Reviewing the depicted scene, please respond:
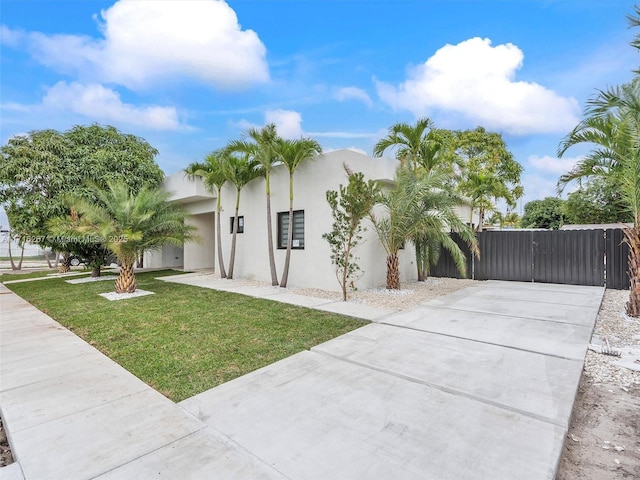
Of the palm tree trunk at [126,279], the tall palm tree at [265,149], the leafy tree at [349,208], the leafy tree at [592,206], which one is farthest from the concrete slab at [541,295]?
the leafy tree at [592,206]

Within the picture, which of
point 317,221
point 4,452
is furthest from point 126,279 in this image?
point 4,452

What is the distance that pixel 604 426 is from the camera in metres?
2.86

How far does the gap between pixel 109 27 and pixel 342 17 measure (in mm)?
6612

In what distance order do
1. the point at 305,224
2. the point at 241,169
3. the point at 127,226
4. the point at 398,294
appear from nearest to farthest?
the point at 398,294, the point at 127,226, the point at 305,224, the point at 241,169

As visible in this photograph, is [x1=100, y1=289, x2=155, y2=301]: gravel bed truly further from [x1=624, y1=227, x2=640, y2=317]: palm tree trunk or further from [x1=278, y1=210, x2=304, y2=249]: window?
[x1=624, y1=227, x2=640, y2=317]: palm tree trunk

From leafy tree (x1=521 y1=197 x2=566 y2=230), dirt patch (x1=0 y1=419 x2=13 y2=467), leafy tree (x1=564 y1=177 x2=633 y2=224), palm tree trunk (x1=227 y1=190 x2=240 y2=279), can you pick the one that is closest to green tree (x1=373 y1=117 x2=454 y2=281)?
palm tree trunk (x1=227 y1=190 x2=240 y2=279)

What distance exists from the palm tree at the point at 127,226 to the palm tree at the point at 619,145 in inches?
405

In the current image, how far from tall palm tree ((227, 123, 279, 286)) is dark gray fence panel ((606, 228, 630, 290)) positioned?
33.2 ft

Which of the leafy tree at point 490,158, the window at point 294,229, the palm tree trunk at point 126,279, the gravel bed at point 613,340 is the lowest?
the gravel bed at point 613,340

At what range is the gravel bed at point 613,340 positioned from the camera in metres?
3.76

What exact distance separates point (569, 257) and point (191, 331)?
11248 mm

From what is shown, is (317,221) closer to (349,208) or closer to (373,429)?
(349,208)

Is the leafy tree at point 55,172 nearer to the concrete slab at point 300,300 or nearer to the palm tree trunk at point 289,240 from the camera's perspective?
the palm tree trunk at point 289,240

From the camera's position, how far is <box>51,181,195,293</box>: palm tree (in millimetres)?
8773
